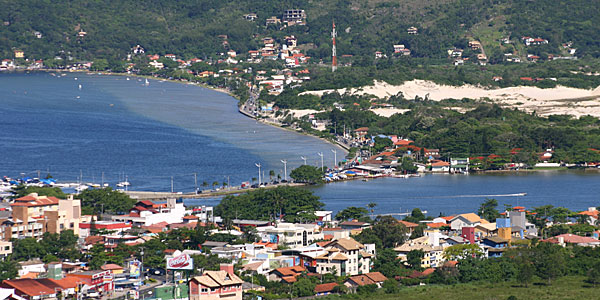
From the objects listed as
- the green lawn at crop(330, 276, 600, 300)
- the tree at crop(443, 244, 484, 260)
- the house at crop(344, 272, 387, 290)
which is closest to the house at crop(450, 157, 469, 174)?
the tree at crop(443, 244, 484, 260)

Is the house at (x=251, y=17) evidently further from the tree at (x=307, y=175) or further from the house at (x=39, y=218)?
the house at (x=39, y=218)

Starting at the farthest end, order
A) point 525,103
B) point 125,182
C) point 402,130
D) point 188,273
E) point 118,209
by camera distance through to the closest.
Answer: point 525,103
point 402,130
point 125,182
point 118,209
point 188,273

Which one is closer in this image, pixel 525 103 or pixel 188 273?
pixel 188 273

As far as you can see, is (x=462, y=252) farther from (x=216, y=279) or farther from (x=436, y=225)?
(x=216, y=279)

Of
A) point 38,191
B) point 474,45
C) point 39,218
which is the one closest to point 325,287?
point 39,218

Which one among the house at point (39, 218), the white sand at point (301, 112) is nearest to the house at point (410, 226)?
the house at point (39, 218)

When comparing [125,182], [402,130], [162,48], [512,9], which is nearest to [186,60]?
[162,48]

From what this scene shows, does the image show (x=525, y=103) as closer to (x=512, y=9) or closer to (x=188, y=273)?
(x=512, y=9)
